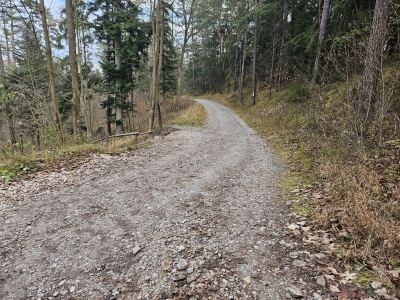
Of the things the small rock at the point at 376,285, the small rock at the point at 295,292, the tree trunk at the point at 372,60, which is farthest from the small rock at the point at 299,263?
the tree trunk at the point at 372,60

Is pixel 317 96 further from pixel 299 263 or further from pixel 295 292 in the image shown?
pixel 295 292

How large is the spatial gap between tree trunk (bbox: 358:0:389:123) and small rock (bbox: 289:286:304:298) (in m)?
4.64

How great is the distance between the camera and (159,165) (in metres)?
6.73

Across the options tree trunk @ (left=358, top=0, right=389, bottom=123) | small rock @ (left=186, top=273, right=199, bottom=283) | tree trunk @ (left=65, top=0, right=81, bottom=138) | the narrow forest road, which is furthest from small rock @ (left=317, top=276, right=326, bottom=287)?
tree trunk @ (left=65, top=0, right=81, bottom=138)

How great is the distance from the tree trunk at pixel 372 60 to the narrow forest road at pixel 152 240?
114 inches

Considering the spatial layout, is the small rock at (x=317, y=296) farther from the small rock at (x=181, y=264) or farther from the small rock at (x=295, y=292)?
the small rock at (x=181, y=264)

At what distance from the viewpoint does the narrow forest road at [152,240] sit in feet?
8.23

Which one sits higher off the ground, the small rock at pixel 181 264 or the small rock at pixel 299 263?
the small rock at pixel 299 263

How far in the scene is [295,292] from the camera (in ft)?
7.68

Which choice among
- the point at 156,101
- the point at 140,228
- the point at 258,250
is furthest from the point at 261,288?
the point at 156,101

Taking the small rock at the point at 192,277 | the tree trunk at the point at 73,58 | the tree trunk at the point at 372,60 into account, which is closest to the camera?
the small rock at the point at 192,277

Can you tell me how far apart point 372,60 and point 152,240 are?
6541 millimetres

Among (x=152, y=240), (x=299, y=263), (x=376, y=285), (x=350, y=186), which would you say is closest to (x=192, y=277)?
(x=152, y=240)

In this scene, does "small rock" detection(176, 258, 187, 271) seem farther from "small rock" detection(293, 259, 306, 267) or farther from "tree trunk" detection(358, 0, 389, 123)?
"tree trunk" detection(358, 0, 389, 123)
